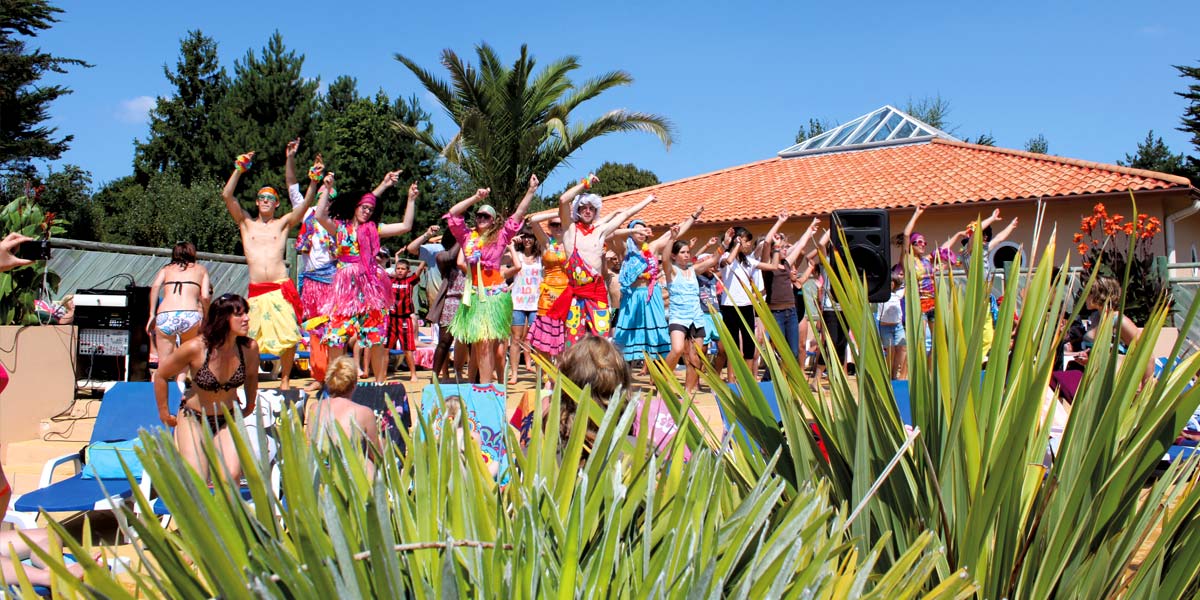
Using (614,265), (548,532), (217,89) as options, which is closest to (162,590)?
(548,532)

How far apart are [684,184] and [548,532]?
1168 inches

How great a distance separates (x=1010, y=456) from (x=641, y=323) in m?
7.32

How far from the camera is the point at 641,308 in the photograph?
30.5 ft

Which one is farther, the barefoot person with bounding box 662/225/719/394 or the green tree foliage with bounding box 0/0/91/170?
the green tree foliage with bounding box 0/0/91/170

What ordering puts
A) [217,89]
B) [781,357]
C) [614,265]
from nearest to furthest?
[781,357]
[614,265]
[217,89]

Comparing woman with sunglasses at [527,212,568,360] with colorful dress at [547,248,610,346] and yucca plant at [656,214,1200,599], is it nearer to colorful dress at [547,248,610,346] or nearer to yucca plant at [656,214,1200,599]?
colorful dress at [547,248,610,346]

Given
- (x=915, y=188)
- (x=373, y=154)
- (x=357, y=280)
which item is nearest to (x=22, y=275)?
(x=357, y=280)

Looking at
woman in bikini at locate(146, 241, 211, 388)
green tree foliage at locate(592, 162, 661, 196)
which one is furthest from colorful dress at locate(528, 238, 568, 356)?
green tree foliage at locate(592, 162, 661, 196)

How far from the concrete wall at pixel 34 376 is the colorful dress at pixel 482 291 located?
3245 mm

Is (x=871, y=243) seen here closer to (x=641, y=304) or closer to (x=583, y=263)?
(x=583, y=263)

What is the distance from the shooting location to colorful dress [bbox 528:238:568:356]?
8.51m

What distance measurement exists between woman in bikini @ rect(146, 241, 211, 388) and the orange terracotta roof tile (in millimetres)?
13647

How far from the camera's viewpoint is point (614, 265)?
11.8 m

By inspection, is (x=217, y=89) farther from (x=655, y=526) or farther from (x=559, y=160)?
(x=655, y=526)
